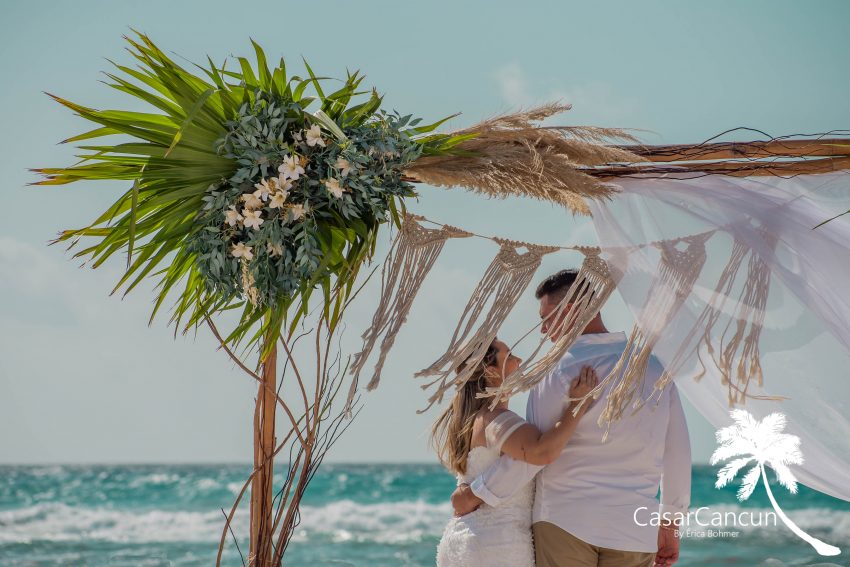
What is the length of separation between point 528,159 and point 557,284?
2.05 ft

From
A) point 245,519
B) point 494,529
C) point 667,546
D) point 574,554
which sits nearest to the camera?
point 574,554

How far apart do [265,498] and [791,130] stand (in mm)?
1841

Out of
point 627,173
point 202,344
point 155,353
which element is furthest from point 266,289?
point 155,353

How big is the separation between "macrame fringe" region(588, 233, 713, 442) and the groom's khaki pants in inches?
19.6

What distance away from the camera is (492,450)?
3.03 meters

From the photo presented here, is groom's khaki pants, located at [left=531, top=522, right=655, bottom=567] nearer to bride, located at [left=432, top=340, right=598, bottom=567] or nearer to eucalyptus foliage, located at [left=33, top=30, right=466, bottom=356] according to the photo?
bride, located at [left=432, top=340, right=598, bottom=567]

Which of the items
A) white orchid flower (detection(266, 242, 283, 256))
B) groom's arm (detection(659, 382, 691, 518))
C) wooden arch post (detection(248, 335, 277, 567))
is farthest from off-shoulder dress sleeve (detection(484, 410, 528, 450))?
white orchid flower (detection(266, 242, 283, 256))

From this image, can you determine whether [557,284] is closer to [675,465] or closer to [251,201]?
[675,465]

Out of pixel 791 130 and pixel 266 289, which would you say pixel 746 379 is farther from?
pixel 266 289

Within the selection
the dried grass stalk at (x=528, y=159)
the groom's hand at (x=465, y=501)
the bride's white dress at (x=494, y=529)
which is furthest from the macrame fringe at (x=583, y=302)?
the groom's hand at (x=465, y=501)

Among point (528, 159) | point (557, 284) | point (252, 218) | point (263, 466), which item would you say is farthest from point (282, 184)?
point (557, 284)

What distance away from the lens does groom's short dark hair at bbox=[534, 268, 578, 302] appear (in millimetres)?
2963

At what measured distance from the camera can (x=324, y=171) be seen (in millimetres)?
2486

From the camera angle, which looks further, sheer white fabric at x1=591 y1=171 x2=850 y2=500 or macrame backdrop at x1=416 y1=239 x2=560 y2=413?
macrame backdrop at x1=416 y1=239 x2=560 y2=413
